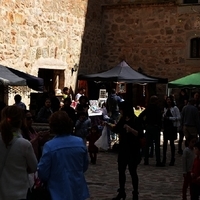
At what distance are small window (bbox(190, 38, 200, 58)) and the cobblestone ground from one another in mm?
9194

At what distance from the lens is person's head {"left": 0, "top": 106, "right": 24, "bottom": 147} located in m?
4.27

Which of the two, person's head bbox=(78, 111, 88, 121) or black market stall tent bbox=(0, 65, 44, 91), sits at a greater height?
black market stall tent bbox=(0, 65, 44, 91)

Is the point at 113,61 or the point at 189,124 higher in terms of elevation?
the point at 113,61

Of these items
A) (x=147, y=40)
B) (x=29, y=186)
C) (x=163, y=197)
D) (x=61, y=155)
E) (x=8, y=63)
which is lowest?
(x=163, y=197)

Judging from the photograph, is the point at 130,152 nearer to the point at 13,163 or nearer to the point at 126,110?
the point at 126,110

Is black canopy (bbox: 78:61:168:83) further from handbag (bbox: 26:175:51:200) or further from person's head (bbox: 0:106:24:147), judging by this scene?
person's head (bbox: 0:106:24:147)

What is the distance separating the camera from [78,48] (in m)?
19.0

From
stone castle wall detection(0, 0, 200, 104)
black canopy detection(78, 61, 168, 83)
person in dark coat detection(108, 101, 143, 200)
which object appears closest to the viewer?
person in dark coat detection(108, 101, 143, 200)

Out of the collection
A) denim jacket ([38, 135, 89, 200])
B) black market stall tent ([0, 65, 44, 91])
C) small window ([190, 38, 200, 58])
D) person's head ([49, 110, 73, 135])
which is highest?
small window ([190, 38, 200, 58])

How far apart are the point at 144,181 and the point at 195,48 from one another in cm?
1189

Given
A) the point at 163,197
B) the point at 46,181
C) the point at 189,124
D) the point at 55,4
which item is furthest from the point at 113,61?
the point at 46,181

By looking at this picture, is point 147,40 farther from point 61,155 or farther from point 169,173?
point 61,155

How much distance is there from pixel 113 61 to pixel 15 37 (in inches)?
270

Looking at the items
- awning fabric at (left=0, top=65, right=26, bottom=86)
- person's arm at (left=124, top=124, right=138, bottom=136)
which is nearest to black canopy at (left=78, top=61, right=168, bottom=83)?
awning fabric at (left=0, top=65, right=26, bottom=86)
